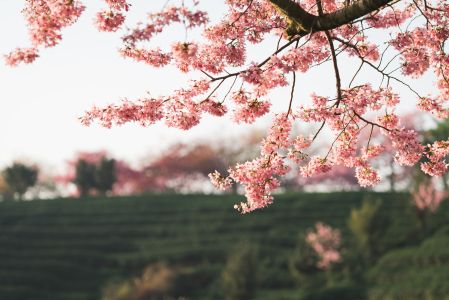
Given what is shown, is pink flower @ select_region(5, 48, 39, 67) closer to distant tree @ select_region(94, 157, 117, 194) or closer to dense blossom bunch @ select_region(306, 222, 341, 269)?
dense blossom bunch @ select_region(306, 222, 341, 269)

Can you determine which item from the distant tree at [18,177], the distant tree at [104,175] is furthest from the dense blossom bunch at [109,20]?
the distant tree at [18,177]

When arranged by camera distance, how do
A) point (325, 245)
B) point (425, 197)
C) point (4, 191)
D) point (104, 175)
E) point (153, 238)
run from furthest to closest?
point (4, 191)
point (104, 175)
point (153, 238)
point (425, 197)
point (325, 245)

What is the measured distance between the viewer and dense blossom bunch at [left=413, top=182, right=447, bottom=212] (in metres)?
32.4

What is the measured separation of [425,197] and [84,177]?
37177mm

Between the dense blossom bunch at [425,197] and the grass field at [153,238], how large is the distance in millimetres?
2875

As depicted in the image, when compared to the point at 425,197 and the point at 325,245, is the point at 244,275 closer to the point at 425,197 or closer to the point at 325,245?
the point at 325,245

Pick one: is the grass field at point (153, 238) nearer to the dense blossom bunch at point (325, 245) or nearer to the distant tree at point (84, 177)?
the dense blossom bunch at point (325, 245)

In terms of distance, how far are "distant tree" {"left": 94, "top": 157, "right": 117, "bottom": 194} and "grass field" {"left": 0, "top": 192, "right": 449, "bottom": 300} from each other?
26.0ft

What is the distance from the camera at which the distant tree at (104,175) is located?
59500mm

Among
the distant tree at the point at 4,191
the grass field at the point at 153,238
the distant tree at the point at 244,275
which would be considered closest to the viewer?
the distant tree at the point at 244,275

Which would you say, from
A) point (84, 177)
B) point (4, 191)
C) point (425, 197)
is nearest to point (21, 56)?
point (425, 197)

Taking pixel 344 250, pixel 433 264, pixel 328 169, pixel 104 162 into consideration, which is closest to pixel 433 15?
pixel 328 169

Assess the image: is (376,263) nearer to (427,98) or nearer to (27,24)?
(427,98)

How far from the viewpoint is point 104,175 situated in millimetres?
59594
